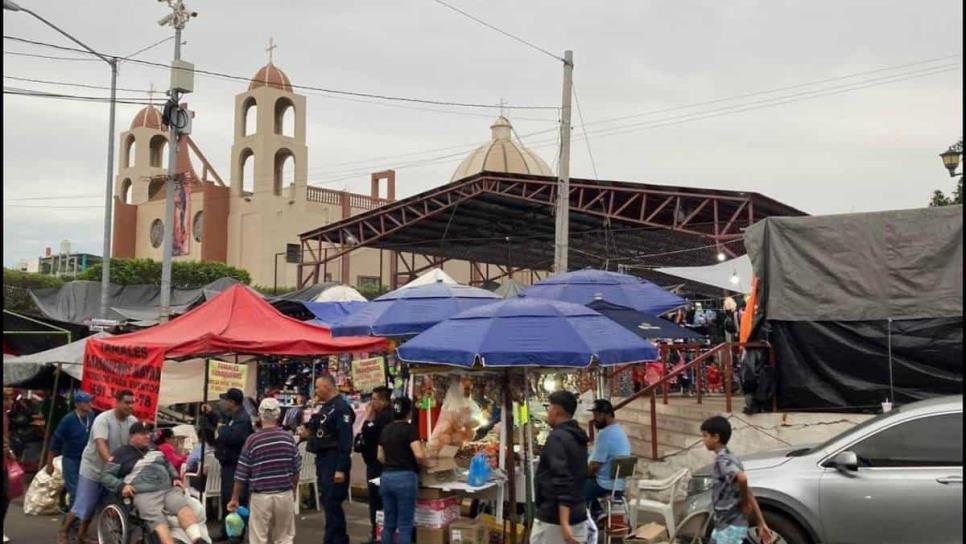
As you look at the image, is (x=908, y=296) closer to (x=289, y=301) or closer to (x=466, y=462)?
(x=466, y=462)

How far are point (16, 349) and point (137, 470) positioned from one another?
11.8 meters

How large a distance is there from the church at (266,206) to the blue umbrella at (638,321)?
3319 cm

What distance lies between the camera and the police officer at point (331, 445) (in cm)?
847

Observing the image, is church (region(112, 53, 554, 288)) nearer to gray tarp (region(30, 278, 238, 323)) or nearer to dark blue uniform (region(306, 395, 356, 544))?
gray tarp (region(30, 278, 238, 323))

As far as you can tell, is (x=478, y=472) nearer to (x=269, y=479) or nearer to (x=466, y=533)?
(x=466, y=533)

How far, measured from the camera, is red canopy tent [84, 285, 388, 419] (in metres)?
10.7

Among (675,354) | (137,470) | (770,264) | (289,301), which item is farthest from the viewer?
(289,301)

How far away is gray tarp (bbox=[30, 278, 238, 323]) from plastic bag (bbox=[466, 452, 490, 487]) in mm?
19857

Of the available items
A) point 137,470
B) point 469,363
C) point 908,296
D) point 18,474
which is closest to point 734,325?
point 908,296

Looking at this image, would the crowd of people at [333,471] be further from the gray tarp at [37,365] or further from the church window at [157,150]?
the church window at [157,150]

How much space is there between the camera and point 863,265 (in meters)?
11.8

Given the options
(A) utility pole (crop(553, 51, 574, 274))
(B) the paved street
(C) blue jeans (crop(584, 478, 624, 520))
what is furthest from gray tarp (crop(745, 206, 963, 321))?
(B) the paved street

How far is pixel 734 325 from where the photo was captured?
14961 mm

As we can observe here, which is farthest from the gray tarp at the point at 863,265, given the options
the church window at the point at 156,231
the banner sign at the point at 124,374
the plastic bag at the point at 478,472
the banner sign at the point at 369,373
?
the church window at the point at 156,231
